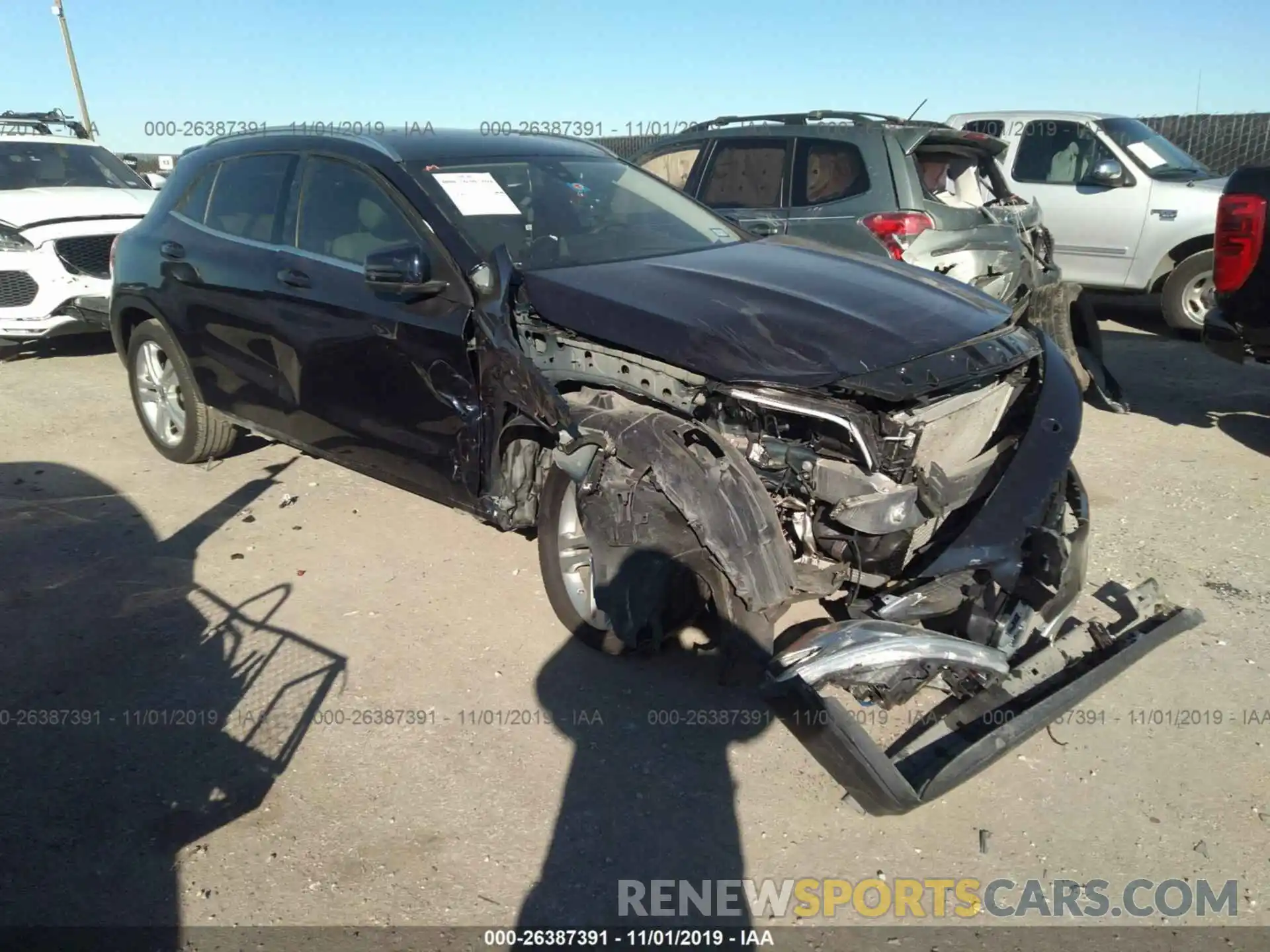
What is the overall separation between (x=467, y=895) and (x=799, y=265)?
8.55ft

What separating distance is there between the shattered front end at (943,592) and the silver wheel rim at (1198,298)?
623 cm

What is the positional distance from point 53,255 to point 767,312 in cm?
713

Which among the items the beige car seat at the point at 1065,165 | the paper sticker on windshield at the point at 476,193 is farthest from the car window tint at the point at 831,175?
the beige car seat at the point at 1065,165

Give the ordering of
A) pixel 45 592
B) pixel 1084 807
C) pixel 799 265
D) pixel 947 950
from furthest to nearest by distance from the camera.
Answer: pixel 45 592 < pixel 799 265 < pixel 1084 807 < pixel 947 950

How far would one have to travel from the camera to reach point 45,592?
4.24 metres

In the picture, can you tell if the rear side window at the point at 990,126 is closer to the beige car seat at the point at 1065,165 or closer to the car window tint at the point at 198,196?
the beige car seat at the point at 1065,165

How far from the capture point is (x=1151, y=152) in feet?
29.4

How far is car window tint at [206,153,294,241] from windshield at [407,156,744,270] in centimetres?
96

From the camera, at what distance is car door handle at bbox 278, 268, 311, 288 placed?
429 centimetres

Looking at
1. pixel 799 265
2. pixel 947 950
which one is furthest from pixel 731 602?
pixel 799 265

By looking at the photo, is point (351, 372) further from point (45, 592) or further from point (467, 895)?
point (467, 895)

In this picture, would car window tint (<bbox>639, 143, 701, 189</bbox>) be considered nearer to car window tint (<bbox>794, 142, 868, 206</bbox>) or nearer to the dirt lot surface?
car window tint (<bbox>794, 142, 868, 206</bbox>)

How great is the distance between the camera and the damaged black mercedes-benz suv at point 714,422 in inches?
114

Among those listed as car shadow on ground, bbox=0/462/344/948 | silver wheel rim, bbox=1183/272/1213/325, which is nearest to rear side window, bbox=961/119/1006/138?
silver wheel rim, bbox=1183/272/1213/325
